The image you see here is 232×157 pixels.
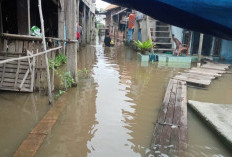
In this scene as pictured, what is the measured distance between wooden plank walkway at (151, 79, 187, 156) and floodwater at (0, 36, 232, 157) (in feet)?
0.49

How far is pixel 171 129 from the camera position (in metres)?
3.49

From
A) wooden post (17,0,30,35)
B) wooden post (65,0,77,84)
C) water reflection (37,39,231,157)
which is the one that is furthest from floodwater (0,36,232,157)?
wooden post (17,0,30,35)

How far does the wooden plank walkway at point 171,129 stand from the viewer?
299 centimetres

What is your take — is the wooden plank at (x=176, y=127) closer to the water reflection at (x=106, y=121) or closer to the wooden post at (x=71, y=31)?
the water reflection at (x=106, y=121)

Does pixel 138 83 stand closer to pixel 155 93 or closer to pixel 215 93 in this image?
pixel 155 93

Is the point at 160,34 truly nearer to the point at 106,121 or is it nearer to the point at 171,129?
the point at 106,121

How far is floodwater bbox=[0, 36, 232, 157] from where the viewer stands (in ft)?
9.98

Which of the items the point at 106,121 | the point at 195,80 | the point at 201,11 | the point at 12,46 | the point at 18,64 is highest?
the point at 201,11

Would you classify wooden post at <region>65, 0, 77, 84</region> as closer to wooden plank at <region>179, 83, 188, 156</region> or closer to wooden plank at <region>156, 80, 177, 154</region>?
wooden plank at <region>156, 80, 177, 154</region>

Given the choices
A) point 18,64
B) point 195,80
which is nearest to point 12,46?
point 18,64

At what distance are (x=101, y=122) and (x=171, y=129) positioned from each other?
49.2 inches

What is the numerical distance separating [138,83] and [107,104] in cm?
232

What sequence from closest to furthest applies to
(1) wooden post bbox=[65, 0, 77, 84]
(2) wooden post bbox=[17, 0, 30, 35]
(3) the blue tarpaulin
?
(3) the blue tarpaulin → (1) wooden post bbox=[65, 0, 77, 84] → (2) wooden post bbox=[17, 0, 30, 35]

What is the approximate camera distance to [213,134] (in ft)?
11.8
